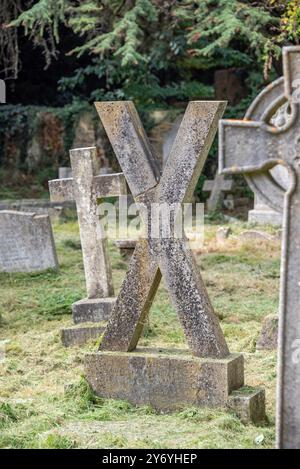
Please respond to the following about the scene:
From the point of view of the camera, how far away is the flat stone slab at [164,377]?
6.24 m

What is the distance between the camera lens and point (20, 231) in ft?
40.9

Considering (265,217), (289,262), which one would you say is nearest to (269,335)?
(289,262)

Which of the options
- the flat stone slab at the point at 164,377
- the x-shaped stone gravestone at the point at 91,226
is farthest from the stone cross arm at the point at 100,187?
the flat stone slab at the point at 164,377

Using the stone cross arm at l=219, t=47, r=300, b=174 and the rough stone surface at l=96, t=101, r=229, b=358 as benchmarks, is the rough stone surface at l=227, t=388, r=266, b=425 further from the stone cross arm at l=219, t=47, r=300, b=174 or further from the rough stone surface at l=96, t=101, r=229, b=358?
the stone cross arm at l=219, t=47, r=300, b=174

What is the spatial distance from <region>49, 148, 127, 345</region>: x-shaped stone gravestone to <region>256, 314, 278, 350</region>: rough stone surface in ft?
5.20

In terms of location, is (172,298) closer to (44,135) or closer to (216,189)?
(216,189)

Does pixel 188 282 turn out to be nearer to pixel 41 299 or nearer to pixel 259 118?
pixel 259 118

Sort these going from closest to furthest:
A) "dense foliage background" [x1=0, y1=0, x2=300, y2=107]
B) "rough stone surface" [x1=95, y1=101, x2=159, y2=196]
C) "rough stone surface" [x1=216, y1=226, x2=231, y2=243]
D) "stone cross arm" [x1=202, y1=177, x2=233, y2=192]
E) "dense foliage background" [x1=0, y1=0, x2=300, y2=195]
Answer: "rough stone surface" [x1=95, y1=101, x2=159, y2=196] < "rough stone surface" [x1=216, y1=226, x2=231, y2=243] < "dense foliage background" [x1=0, y1=0, x2=300, y2=107] < "dense foliage background" [x1=0, y1=0, x2=300, y2=195] < "stone cross arm" [x1=202, y1=177, x2=233, y2=192]

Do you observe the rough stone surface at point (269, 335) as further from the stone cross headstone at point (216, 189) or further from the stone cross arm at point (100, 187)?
the stone cross headstone at point (216, 189)

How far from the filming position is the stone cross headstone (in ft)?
62.5

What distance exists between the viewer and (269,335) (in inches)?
309

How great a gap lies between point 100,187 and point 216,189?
10748mm

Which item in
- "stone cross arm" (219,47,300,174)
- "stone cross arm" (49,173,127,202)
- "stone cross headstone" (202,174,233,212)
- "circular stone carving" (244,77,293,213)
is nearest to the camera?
"stone cross arm" (219,47,300,174)

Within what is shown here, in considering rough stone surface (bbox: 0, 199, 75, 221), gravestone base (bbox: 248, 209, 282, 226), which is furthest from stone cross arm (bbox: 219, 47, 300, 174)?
rough stone surface (bbox: 0, 199, 75, 221)
